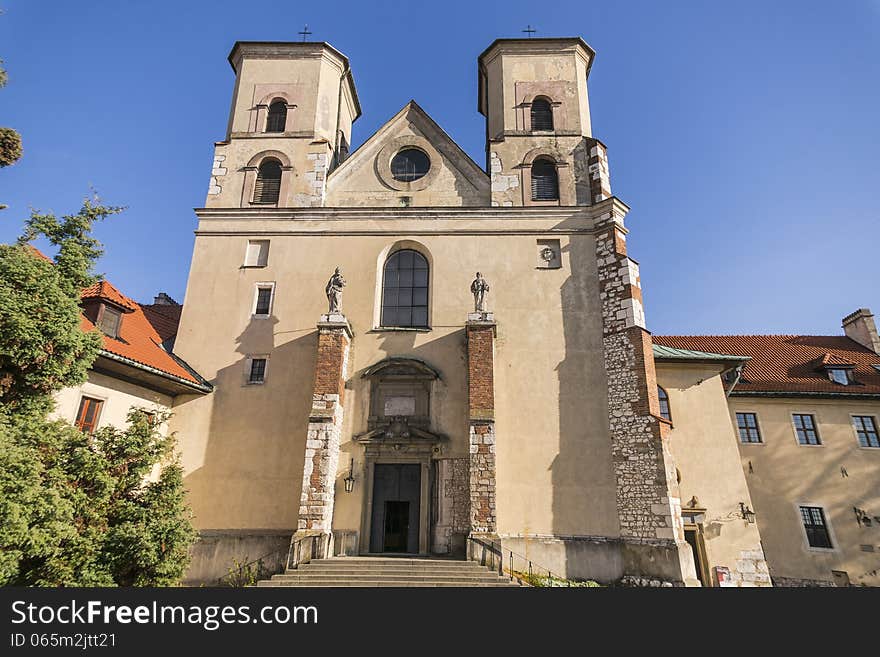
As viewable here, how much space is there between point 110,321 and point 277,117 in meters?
10.7

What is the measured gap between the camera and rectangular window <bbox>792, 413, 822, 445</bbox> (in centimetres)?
2055

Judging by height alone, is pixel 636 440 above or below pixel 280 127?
below

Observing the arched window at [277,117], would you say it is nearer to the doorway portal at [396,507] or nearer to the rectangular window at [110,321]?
the rectangular window at [110,321]

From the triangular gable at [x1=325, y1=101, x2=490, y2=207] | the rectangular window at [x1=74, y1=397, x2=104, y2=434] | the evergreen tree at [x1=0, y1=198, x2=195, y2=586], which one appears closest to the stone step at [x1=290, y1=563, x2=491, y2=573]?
the evergreen tree at [x1=0, y1=198, x2=195, y2=586]

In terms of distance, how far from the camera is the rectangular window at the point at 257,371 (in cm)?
1670

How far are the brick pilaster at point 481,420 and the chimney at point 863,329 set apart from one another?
20.1m

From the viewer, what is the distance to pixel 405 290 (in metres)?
18.1

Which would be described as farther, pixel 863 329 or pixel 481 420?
pixel 863 329

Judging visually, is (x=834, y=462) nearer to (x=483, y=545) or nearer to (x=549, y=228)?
(x=549, y=228)

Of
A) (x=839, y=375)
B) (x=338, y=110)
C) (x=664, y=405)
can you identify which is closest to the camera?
(x=664, y=405)

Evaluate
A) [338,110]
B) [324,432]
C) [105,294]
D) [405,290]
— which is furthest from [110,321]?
[338,110]

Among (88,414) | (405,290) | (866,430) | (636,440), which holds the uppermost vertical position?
(405,290)

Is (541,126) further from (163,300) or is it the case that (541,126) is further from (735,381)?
(163,300)

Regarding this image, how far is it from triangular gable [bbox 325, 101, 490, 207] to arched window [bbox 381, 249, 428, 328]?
2.28 meters
